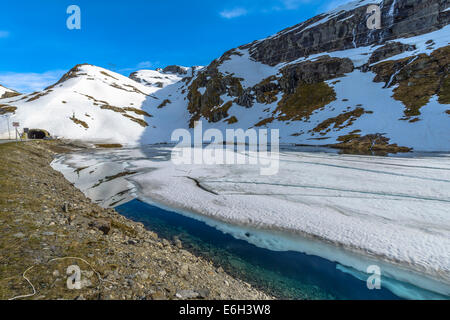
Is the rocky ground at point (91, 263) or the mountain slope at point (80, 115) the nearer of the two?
the rocky ground at point (91, 263)

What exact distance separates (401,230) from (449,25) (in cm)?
10786

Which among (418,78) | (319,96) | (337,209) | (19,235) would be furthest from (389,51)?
(19,235)

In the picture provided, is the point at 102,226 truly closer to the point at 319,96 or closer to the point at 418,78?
the point at 418,78

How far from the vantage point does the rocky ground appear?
4062 millimetres

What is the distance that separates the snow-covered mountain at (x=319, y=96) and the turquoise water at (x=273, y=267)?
37996mm

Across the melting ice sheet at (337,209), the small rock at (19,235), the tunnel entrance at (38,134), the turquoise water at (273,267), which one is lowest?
the turquoise water at (273,267)

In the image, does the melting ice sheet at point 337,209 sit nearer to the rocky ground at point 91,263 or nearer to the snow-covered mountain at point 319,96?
the rocky ground at point 91,263

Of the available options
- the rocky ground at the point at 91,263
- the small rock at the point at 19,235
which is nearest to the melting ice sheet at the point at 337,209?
the rocky ground at the point at 91,263

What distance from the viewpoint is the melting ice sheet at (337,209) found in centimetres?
701

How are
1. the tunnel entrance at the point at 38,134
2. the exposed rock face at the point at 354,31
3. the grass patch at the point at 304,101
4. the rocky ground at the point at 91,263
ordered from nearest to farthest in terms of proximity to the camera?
the rocky ground at the point at 91,263, the tunnel entrance at the point at 38,134, the grass patch at the point at 304,101, the exposed rock face at the point at 354,31

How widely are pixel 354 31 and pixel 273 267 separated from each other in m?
119

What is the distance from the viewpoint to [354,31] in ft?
302

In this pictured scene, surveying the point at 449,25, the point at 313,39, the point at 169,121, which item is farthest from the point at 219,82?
the point at 449,25
